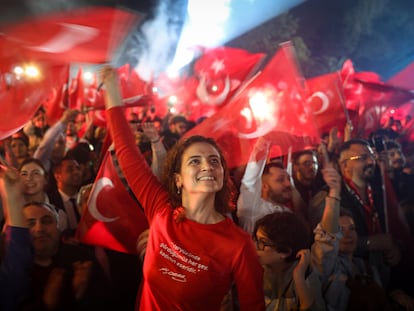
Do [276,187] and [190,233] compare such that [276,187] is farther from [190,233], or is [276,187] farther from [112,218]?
[112,218]

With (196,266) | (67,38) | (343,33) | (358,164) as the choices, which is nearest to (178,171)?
(196,266)

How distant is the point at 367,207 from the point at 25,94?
6.92 ft

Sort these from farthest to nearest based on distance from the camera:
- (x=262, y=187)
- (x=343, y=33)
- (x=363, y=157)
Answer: (x=343, y=33) < (x=363, y=157) < (x=262, y=187)

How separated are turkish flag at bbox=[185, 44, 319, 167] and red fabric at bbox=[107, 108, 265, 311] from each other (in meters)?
0.54

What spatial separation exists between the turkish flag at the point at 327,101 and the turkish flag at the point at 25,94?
1.55 metres

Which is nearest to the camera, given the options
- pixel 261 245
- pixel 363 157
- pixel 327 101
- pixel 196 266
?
pixel 196 266

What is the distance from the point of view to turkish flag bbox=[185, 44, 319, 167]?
212 cm

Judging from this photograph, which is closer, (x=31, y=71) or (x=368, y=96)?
(x=31, y=71)

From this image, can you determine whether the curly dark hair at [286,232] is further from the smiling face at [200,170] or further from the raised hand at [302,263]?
the smiling face at [200,170]

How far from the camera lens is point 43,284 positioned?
6.15ft

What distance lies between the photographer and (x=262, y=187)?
209 centimetres

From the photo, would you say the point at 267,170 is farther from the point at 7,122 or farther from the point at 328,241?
the point at 7,122

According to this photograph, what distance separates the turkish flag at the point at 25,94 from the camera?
194 centimetres

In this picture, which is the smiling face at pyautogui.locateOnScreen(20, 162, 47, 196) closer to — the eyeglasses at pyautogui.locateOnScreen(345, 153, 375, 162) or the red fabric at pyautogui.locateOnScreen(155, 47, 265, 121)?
the red fabric at pyautogui.locateOnScreen(155, 47, 265, 121)
